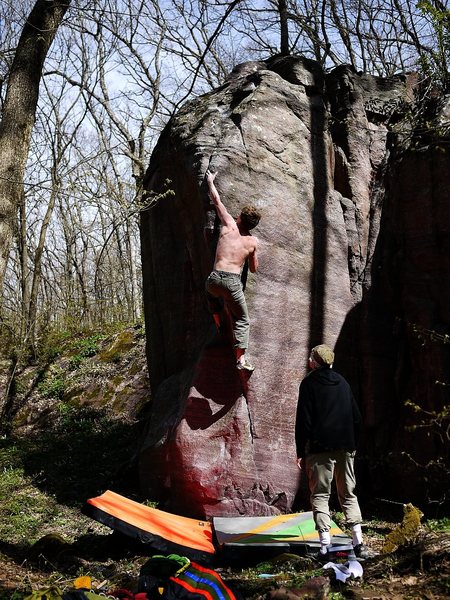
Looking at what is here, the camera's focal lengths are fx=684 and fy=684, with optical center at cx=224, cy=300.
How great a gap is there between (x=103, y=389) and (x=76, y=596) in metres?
9.47

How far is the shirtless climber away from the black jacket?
6.85ft

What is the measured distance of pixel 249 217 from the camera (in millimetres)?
8469

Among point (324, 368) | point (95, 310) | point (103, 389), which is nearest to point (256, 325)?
point (324, 368)

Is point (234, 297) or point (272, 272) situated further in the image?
point (272, 272)

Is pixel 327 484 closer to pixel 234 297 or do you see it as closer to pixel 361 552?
pixel 361 552

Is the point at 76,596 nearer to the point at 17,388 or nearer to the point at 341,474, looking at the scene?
the point at 341,474

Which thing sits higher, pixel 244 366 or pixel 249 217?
pixel 249 217

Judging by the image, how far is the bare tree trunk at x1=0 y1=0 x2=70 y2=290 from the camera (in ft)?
21.8

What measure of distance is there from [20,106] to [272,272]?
367 centimetres

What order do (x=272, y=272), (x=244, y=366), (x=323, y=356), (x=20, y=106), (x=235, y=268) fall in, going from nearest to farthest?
1. (x=323, y=356)
2. (x=20, y=106)
3. (x=244, y=366)
4. (x=235, y=268)
5. (x=272, y=272)

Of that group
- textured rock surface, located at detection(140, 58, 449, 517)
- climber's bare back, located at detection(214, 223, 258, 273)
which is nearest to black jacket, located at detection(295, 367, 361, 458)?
textured rock surface, located at detection(140, 58, 449, 517)

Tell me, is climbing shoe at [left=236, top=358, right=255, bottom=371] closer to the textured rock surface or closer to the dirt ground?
the textured rock surface

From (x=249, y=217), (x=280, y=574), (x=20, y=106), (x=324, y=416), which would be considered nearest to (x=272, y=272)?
(x=249, y=217)

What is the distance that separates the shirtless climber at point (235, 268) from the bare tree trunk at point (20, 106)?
2.57 metres
